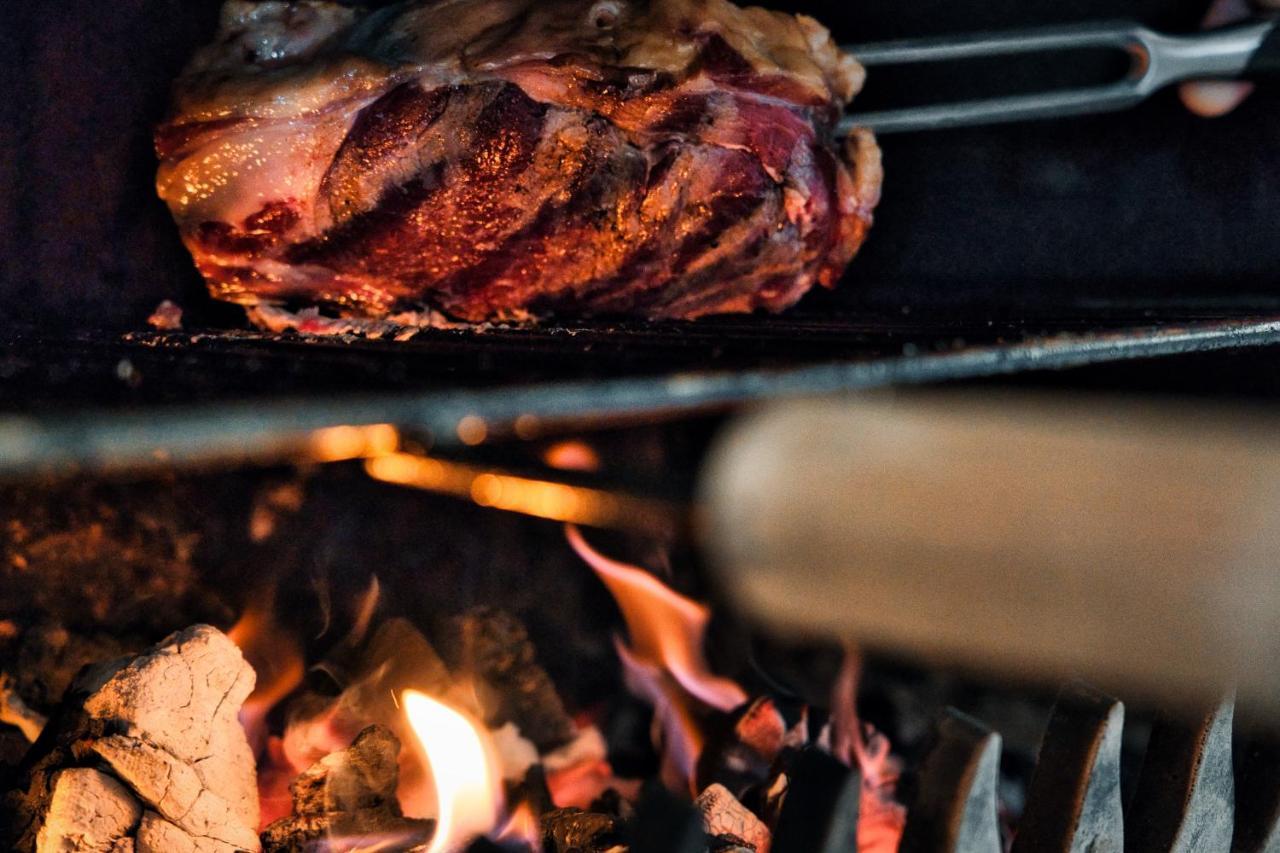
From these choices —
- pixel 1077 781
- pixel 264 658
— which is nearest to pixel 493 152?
pixel 264 658

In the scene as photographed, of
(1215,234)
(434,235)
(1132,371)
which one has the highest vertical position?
(434,235)

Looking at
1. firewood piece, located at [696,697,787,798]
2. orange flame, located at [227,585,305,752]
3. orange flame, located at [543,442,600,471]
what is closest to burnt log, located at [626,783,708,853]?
firewood piece, located at [696,697,787,798]

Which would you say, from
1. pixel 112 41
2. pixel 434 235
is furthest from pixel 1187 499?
pixel 112 41

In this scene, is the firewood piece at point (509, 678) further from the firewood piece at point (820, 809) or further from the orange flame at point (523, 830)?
the firewood piece at point (820, 809)

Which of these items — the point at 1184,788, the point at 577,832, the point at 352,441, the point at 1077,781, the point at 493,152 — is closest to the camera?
the point at 352,441

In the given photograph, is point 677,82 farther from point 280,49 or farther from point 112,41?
point 112,41

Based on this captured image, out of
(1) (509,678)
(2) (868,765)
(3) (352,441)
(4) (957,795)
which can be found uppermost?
(3) (352,441)

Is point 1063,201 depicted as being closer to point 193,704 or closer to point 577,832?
point 577,832

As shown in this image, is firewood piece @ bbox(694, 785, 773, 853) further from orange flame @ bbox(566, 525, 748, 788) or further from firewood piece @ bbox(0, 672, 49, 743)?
firewood piece @ bbox(0, 672, 49, 743)

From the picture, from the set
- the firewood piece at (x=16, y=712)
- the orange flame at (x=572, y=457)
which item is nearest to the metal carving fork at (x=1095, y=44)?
the orange flame at (x=572, y=457)
